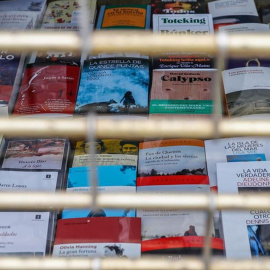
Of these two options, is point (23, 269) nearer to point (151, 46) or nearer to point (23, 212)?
point (151, 46)

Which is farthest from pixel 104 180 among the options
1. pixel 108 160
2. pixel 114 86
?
pixel 114 86

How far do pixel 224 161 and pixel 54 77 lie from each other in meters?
0.50

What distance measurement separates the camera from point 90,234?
1.03 meters

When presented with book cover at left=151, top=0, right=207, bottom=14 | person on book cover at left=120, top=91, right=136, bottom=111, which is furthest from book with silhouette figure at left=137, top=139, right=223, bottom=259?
book cover at left=151, top=0, right=207, bottom=14

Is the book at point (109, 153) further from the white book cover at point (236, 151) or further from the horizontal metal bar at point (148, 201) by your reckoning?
the horizontal metal bar at point (148, 201)

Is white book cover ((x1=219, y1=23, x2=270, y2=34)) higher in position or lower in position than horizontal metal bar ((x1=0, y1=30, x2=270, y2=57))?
higher

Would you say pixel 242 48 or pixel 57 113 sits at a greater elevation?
pixel 57 113

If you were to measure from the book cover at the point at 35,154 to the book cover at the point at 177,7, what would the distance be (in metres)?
0.55

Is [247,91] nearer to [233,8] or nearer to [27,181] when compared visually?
[233,8]

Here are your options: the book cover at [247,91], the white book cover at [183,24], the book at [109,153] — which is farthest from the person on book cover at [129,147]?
the white book cover at [183,24]

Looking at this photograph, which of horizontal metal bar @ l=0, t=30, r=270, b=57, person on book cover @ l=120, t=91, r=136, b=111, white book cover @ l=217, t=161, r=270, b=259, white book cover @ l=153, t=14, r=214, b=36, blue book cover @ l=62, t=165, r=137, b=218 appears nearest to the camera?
horizontal metal bar @ l=0, t=30, r=270, b=57

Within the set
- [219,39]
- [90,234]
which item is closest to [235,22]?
[90,234]

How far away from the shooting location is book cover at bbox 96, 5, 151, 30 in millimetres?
1473

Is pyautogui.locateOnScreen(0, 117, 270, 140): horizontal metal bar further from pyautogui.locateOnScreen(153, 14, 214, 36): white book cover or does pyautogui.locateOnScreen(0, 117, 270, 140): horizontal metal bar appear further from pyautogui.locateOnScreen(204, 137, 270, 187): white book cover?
pyautogui.locateOnScreen(153, 14, 214, 36): white book cover
